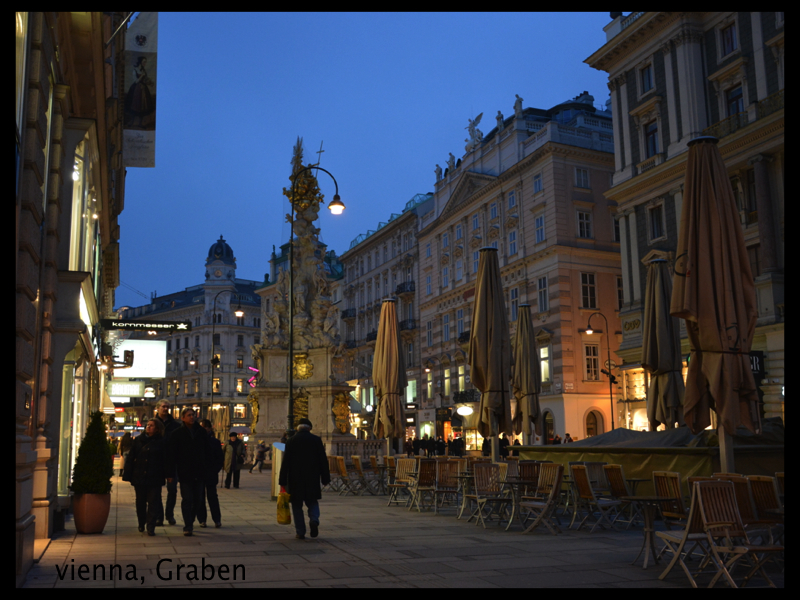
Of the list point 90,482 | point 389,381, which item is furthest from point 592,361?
point 90,482

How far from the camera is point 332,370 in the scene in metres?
30.6

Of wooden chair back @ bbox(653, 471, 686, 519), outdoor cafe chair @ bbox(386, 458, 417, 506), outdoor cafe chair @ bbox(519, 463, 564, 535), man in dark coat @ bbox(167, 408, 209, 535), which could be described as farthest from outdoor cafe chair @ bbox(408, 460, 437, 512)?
wooden chair back @ bbox(653, 471, 686, 519)

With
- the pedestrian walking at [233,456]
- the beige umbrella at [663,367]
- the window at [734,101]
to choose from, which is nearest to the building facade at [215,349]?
the window at [734,101]

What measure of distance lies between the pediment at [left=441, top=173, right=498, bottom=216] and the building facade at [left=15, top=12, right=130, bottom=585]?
120ft

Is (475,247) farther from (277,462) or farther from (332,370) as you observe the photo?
(277,462)

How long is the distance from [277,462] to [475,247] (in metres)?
37.3

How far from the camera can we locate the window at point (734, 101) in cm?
3069

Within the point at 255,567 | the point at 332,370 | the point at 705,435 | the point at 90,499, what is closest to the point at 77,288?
the point at 90,499

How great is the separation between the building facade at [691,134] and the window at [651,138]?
0.05 metres

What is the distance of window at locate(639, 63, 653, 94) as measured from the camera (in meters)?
35.5

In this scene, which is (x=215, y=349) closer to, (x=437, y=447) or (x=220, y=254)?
(x=220, y=254)

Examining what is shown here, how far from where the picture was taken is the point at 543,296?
147 feet

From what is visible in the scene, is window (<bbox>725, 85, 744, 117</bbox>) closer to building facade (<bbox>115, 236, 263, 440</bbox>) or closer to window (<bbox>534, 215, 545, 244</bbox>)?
window (<bbox>534, 215, 545, 244</bbox>)

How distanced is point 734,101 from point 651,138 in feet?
15.9
